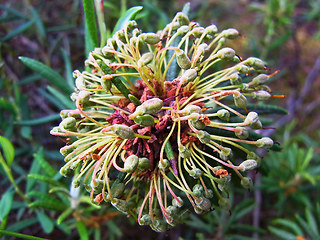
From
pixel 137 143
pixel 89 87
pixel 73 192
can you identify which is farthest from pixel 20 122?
pixel 137 143

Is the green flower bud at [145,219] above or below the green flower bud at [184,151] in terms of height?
below

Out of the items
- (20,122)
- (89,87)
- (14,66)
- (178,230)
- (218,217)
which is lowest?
(178,230)

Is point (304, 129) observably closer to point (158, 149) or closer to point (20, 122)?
point (158, 149)

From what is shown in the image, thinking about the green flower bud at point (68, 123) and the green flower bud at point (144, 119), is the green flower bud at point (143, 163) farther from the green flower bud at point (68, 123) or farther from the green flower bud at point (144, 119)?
the green flower bud at point (68, 123)

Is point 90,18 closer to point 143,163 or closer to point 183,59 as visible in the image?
point 183,59

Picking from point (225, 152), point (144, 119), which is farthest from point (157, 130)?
point (225, 152)

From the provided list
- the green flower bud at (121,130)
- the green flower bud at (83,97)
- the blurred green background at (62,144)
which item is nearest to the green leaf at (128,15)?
the blurred green background at (62,144)

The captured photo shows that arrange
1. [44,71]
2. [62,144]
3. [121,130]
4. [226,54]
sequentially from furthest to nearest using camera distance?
[62,144] < [44,71] < [226,54] < [121,130]

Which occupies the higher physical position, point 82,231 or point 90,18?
point 90,18

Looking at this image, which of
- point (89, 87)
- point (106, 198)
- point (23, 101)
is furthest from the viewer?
point (23, 101)
